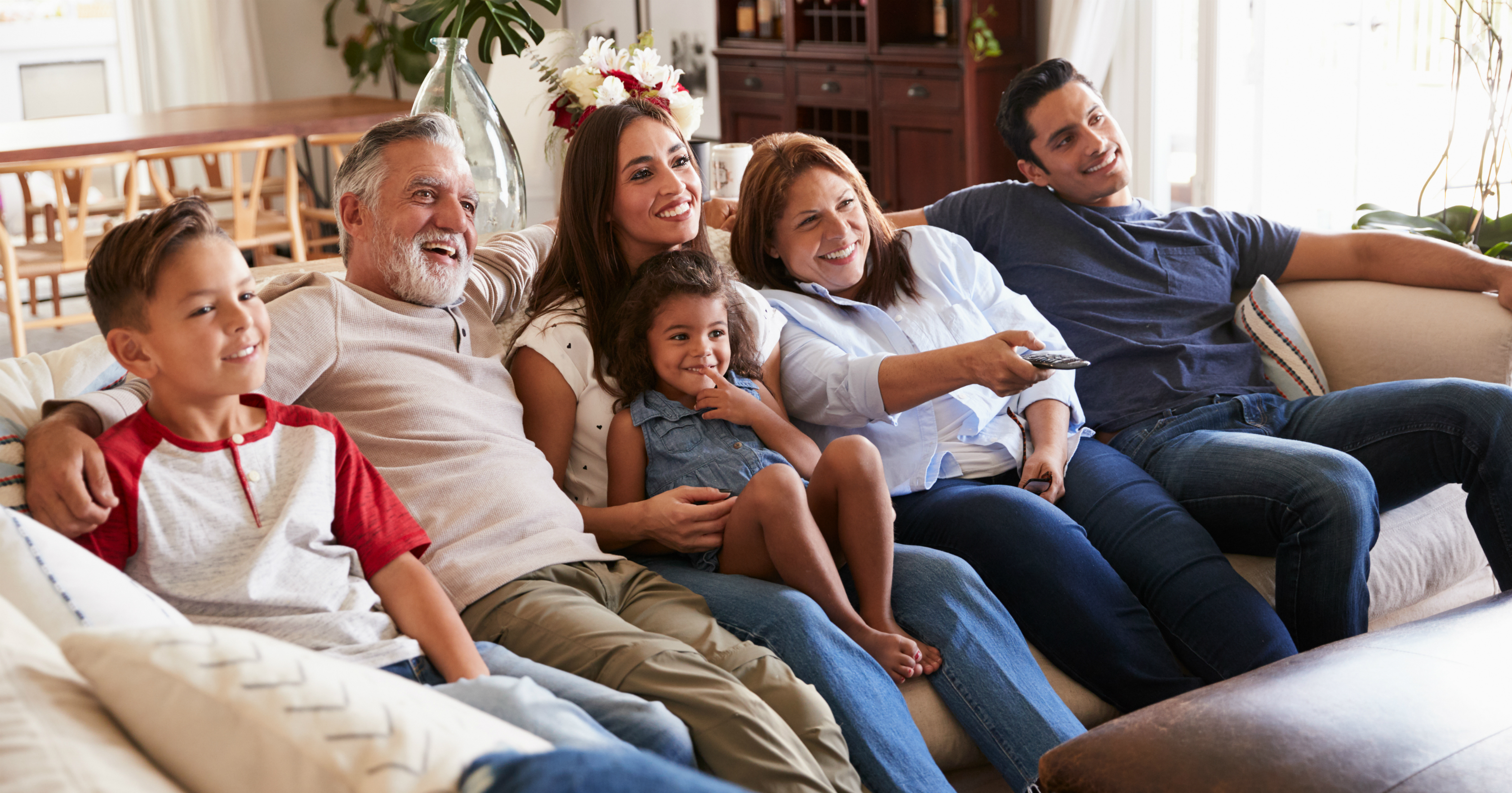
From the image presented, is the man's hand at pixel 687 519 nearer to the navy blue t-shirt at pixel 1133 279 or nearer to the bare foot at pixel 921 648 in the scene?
the bare foot at pixel 921 648

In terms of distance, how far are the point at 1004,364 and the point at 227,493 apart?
1020 mm

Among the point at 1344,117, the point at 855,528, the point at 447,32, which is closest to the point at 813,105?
the point at 1344,117

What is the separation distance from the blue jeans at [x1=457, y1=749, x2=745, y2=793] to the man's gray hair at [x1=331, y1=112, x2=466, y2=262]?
119cm

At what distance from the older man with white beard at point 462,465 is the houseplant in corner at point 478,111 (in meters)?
0.56

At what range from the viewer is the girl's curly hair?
1.76 m

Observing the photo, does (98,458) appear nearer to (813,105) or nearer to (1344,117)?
(1344,117)

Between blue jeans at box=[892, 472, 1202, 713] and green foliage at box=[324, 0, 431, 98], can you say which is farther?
green foliage at box=[324, 0, 431, 98]

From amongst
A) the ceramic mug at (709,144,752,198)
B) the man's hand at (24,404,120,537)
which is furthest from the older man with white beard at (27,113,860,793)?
the ceramic mug at (709,144,752,198)

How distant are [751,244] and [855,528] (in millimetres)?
676

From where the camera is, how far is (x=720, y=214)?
2.33m

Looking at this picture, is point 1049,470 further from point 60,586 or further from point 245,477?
point 60,586

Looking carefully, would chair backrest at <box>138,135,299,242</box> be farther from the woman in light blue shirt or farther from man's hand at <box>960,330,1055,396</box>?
man's hand at <box>960,330,1055,396</box>

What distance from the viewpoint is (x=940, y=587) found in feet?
5.28

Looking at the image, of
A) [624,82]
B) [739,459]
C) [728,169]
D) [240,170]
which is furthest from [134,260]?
[240,170]
